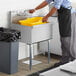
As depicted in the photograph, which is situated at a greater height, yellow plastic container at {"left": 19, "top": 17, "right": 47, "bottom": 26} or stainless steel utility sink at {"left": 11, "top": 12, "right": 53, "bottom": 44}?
yellow plastic container at {"left": 19, "top": 17, "right": 47, "bottom": 26}

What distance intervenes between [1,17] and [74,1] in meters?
1.70

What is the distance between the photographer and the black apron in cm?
378

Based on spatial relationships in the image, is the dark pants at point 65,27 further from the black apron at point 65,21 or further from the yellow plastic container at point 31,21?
the yellow plastic container at point 31,21

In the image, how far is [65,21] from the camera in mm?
3799

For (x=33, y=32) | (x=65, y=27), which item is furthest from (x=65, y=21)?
(x=33, y=32)

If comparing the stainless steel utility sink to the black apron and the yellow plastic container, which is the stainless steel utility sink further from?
the black apron

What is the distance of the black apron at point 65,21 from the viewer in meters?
3.78

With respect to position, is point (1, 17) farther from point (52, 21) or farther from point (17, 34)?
point (52, 21)

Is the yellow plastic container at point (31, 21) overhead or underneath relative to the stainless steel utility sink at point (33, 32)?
overhead

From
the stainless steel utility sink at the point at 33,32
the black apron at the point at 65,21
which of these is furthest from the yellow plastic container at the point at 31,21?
the black apron at the point at 65,21

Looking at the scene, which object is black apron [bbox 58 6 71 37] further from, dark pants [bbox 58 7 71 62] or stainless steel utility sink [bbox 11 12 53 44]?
stainless steel utility sink [bbox 11 12 53 44]

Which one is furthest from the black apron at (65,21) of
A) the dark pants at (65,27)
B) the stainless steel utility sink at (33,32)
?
the stainless steel utility sink at (33,32)


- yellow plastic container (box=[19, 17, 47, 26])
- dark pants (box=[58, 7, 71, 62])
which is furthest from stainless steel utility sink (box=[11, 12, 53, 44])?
dark pants (box=[58, 7, 71, 62])

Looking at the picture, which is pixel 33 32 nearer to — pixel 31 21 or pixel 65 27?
pixel 31 21
